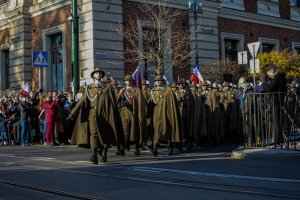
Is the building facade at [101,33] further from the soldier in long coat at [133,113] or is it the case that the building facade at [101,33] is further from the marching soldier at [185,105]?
the soldier in long coat at [133,113]

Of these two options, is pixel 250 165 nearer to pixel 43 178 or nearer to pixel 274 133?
pixel 274 133

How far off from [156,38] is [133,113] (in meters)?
11.7

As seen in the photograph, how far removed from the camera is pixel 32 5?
26.8m

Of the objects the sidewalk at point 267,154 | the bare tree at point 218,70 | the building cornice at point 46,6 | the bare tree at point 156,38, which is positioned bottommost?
the sidewalk at point 267,154

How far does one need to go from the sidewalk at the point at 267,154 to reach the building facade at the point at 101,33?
11.3 metres

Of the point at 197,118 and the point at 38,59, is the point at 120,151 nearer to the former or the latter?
the point at 197,118

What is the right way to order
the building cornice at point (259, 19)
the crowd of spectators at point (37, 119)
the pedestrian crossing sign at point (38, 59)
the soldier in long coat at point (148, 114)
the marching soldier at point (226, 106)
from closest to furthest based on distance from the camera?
Answer: the soldier in long coat at point (148, 114), the marching soldier at point (226, 106), the crowd of spectators at point (37, 119), the pedestrian crossing sign at point (38, 59), the building cornice at point (259, 19)

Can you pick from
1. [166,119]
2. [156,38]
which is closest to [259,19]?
[156,38]

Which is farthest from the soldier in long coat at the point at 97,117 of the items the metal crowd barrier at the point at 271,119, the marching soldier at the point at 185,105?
the marching soldier at the point at 185,105

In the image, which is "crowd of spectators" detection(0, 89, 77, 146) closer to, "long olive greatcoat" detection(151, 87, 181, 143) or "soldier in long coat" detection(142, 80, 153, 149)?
"soldier in long coat" detection(142, 80, 153, 149)

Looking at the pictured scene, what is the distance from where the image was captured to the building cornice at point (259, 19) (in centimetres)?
2864

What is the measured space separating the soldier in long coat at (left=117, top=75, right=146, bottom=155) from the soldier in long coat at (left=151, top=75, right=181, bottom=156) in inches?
14.5

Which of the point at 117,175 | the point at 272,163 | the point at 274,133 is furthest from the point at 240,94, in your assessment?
the point at 117,175

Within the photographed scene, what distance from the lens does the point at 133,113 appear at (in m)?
13.2
